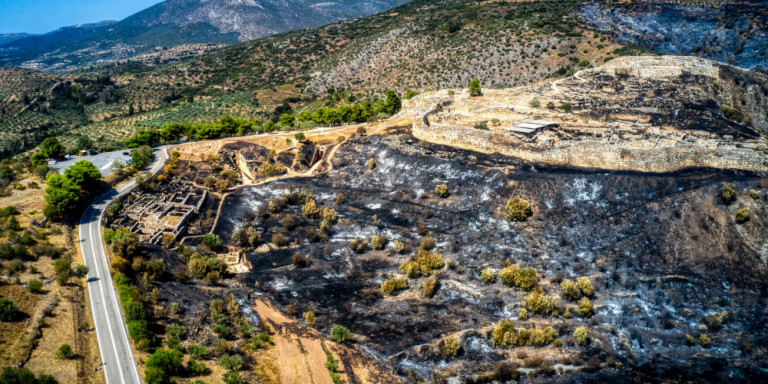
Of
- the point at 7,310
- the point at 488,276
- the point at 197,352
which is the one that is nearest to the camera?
the point at 7,310

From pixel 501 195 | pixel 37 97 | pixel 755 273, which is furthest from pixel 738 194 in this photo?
pixel 37 97

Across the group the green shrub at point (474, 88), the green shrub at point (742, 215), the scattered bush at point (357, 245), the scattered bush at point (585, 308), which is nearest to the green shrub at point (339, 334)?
the scattered bush at point (357, 245)

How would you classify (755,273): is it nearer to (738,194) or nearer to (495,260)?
(738,194)

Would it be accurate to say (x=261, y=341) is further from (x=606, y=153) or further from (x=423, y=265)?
(x=606, y=153)

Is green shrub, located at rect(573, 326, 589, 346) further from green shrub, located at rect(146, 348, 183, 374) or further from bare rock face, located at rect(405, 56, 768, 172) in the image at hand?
green shrub, located at rect(146, 348, 183, 374)

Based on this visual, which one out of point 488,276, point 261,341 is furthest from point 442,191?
point 261,341

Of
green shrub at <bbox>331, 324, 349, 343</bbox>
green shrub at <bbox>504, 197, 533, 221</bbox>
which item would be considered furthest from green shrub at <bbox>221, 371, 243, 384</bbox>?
green shrub at <bbox>504, 197, 533, 221</bbox>

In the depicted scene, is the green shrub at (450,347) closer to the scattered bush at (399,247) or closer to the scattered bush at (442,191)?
the scattered bush at (399,247)
